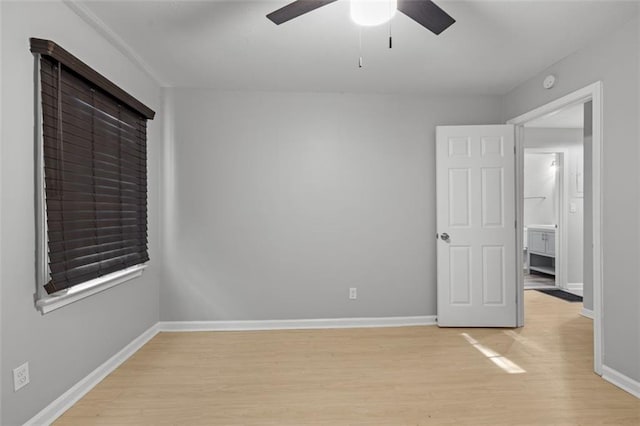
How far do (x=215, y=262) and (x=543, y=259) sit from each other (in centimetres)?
641

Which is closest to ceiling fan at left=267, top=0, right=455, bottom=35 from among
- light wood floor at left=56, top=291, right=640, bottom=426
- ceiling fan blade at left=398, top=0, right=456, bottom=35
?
ceiling fan blade at left=398, top=0, right=456, bottom=35

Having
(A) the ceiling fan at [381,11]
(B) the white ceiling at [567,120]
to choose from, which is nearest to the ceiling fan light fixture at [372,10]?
(A) the ceiling fan at [381,11]

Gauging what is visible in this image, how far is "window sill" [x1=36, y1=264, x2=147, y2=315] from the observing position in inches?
76.9

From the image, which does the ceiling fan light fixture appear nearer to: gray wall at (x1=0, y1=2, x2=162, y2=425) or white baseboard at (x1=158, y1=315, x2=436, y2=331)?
gray wall at (x1=0, y1=2, x2=162, y2=425)

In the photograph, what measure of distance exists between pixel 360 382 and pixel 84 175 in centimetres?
233

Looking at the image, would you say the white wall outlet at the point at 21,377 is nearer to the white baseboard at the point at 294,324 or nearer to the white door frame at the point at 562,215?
the white baseboard at the point at 294,324

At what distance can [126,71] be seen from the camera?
2.91 metres

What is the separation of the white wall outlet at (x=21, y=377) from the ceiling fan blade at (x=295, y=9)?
220cm

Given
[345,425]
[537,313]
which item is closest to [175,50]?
[345,425]

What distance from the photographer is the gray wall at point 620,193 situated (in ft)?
7.63

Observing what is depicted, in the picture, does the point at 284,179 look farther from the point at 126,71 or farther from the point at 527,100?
the point at 527,100

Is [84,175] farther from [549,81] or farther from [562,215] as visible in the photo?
[562,215]

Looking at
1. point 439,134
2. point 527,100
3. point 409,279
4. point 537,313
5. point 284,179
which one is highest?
point 527,100

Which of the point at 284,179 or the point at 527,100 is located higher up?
the point at 527,100
